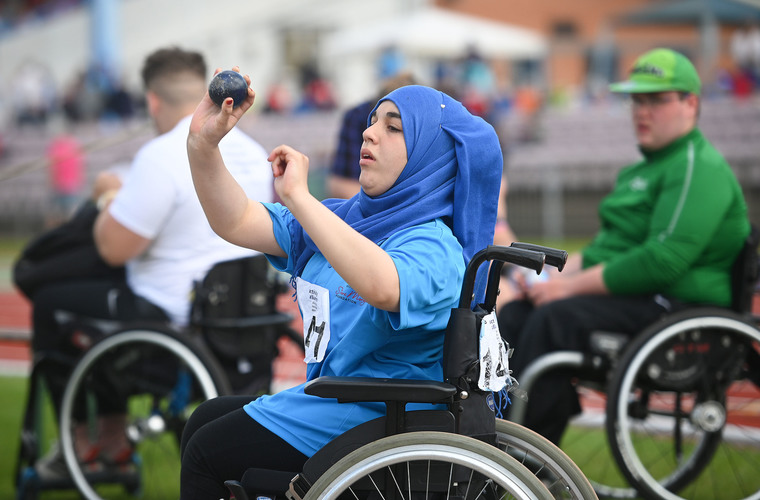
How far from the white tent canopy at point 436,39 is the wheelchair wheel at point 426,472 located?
19.7m

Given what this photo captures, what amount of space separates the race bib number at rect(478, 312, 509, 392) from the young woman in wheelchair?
0.36 ft

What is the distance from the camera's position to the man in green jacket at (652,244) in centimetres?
363

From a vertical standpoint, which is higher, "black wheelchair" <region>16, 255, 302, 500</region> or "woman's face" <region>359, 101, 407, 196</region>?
"woman's face" <region>359, 101, 407, 196</region>

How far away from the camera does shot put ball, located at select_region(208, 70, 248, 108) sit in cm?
231

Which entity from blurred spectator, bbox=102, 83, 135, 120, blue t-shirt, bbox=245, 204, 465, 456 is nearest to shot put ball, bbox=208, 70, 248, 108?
blue t-shirt, bbox=245, 204, 465, 456

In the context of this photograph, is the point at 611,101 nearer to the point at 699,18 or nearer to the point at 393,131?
the point at 699,18

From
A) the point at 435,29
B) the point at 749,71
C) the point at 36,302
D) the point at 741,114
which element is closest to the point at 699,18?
the point at 749,71

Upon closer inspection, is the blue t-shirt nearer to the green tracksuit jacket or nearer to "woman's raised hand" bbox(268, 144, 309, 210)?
"woman's raised hand" bbox(268, 144, 309, 210)

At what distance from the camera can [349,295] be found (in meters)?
2.39

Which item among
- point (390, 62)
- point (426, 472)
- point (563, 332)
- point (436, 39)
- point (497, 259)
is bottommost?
point (563, 332)

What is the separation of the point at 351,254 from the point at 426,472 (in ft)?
1.82

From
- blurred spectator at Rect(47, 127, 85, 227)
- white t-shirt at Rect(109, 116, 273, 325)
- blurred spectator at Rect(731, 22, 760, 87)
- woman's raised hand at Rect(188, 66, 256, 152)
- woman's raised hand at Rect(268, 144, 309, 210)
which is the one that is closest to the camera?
woman's raised hand at Rect(268, 144, 309, 210)

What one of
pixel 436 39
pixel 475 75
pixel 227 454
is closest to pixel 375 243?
pixel 227 454

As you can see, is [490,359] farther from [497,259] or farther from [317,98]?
[317,98]
